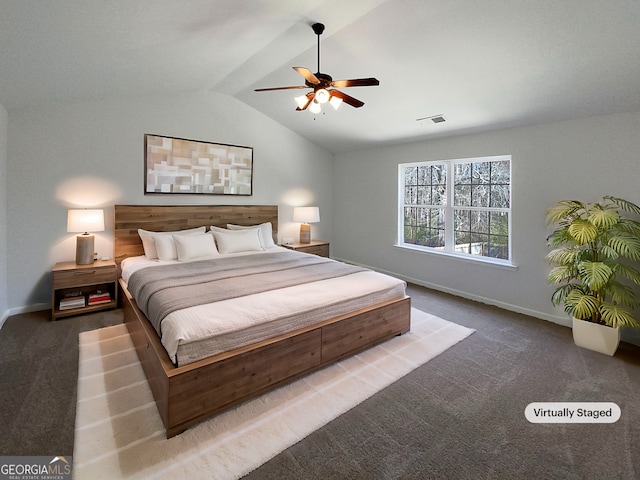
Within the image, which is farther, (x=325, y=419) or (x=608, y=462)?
(x=325, y=419)

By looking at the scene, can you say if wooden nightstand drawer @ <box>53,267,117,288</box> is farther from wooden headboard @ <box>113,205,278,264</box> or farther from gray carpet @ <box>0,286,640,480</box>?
gray carpet @ <box>0,286,640,480</box>

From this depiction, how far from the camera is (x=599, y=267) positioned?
2.72 meters

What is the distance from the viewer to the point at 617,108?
2990 millimetres

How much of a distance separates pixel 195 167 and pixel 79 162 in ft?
4.41

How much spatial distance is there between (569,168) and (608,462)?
2.79 m

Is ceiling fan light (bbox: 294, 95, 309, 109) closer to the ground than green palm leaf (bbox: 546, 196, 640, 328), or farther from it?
farther from it

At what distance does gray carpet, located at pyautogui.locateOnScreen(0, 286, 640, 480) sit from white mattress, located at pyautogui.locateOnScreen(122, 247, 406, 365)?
→ 27.9 inches

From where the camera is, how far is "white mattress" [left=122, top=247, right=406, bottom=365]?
1977 millimetres

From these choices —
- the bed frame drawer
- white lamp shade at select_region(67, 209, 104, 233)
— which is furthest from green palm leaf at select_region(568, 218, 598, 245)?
white lamp shade at select_region(67, 209, 104, 233)

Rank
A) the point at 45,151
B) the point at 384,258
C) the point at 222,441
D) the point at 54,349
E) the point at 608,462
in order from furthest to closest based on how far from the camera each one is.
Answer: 1. the point at 384,258
2. the point at 45,151
3. the point at 54,349
4. the point at 222,441
5. the point at 608,462

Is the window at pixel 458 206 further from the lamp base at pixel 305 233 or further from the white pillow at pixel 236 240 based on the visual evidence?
the white pillow at pixel 236 240

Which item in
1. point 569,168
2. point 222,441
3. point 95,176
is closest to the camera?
point 222,441

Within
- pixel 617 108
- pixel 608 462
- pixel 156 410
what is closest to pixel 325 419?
pixel 156 410

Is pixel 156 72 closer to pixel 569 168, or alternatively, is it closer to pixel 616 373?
pixel 569 168
